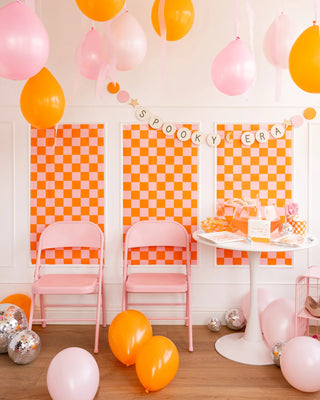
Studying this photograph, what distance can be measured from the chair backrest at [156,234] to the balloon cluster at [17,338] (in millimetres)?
961

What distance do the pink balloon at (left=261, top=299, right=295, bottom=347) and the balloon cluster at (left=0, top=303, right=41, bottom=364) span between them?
5.09 ft

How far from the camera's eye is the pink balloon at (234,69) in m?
2.32

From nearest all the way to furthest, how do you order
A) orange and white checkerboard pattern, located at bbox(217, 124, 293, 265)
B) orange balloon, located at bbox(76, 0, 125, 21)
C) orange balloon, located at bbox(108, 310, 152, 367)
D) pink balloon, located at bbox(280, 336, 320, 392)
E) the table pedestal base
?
orange balloon, located at bbox(76, 0, 125, 21) < pink balloon, located at bbox(280, 336, 320, 392) < orange balloon, located at bbox(108, 310, 152, 367) < the table pedestal base < orange and white checkerboard pattern, located at bbox(217, 124, 293, 265)

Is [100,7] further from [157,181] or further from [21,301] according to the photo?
[21,301]

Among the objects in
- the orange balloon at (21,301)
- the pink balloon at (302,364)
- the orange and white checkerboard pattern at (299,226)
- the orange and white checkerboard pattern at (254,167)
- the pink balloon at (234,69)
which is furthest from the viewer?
the orange and white checkerboard pattern at (254,167)

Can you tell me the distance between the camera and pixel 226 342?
2.86 meters

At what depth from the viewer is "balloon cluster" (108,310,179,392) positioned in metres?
2.19

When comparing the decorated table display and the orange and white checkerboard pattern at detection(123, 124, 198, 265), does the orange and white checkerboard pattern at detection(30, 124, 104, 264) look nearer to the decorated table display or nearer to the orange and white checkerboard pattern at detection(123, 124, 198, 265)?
the orange and white checkerboard pattern at detection(123, 124, 198, 265)

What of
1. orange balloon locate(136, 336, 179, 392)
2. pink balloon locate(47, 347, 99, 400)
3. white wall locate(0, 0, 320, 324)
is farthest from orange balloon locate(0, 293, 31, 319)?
orange balloon locate(136, 336, 179, 392)

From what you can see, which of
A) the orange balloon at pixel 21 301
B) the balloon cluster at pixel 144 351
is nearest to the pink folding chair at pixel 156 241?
the balloon cluster at pixel 144 351

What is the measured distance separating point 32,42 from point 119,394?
6.36 feet

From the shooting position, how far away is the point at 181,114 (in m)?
3.23

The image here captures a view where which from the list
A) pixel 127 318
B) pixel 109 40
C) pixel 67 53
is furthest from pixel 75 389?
pixel 67 53

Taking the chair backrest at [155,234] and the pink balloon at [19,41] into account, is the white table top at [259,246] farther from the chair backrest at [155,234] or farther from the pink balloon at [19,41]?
the pink balloon at [19,41]
